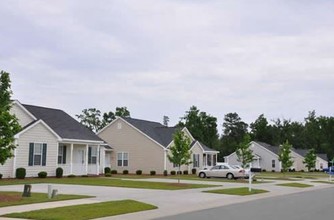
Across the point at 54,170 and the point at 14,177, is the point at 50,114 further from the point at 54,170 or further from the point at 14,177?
the point at 14,177

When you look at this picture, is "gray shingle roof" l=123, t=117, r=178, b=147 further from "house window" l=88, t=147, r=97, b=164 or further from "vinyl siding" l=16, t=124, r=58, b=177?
"vinyl siding" l=16, t=124, r=58, b=177

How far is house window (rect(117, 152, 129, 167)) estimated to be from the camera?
55.5 metres

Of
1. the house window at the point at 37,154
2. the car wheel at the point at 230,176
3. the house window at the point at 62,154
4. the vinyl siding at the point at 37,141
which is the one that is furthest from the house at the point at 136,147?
the house window at the point at 37,154

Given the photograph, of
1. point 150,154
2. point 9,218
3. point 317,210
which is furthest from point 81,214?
point 150,154

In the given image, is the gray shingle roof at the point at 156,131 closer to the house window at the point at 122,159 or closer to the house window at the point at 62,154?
the house window at the point at 122,159

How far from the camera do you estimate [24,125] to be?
1505 inches

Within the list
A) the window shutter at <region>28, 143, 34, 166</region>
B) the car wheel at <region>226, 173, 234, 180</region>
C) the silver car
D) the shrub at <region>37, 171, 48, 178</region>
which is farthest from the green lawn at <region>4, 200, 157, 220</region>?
the car wheel at <region>226, 173, 234, 180</region>

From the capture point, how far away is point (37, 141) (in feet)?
Result: 124

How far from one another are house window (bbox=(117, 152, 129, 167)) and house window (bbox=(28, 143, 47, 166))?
17707 millimetres

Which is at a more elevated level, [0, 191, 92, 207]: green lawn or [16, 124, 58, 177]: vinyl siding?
[16, 124, 58, 177]: vinyl siding

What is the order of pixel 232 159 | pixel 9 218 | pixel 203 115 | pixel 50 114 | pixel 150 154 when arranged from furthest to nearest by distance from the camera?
pixel 203 115
pixel 232 159
pixel 150 154
pixel 50 114
pixel 9 218

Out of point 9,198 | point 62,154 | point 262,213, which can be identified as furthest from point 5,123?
point 62,154

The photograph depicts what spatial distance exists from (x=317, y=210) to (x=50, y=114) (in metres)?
30.1

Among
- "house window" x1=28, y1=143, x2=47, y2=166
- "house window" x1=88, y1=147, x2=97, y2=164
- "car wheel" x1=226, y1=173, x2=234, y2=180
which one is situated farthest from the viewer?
"car wheel" x1=226, y1=173, x2=234, y2=180
